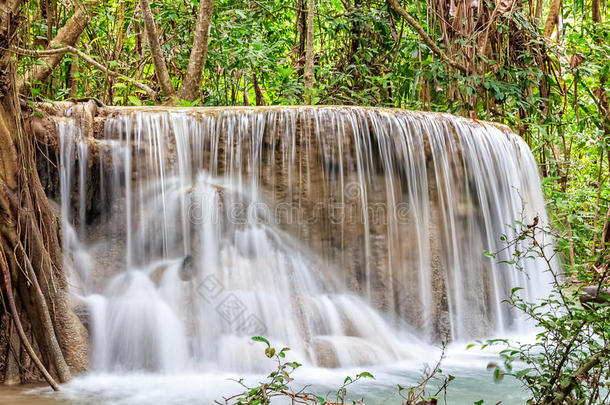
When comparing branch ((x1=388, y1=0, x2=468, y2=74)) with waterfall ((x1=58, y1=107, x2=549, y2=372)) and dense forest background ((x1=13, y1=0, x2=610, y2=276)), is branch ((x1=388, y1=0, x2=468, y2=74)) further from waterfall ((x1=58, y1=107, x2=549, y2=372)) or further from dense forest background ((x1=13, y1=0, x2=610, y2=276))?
waterfall ((x1=58, y1=107, x2=549, y2=372))

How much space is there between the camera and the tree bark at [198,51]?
679 centimetres

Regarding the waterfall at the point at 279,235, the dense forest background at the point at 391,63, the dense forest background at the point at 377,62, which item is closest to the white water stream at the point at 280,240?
the waterfall at the point at 279,235

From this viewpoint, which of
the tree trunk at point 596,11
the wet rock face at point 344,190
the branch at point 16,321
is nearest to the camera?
the branch at point 16,321

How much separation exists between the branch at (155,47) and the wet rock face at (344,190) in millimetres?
2061

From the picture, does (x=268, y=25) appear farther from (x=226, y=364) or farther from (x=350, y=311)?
(x=226, y=364)

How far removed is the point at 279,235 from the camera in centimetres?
508

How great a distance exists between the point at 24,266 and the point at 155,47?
3.93 meters

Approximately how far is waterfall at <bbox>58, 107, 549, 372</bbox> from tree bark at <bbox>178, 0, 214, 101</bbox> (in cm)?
209

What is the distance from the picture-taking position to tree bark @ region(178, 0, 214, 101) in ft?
22.3

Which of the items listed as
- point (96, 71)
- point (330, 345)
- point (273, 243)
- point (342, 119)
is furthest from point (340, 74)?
point (330, 345)

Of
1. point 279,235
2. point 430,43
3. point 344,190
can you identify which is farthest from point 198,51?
point 430,43

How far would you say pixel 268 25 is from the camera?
10.0m

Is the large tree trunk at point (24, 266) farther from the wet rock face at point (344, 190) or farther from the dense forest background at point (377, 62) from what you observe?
the dense forest background at point (377, 62)

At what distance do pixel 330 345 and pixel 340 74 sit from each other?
579 centimetres
